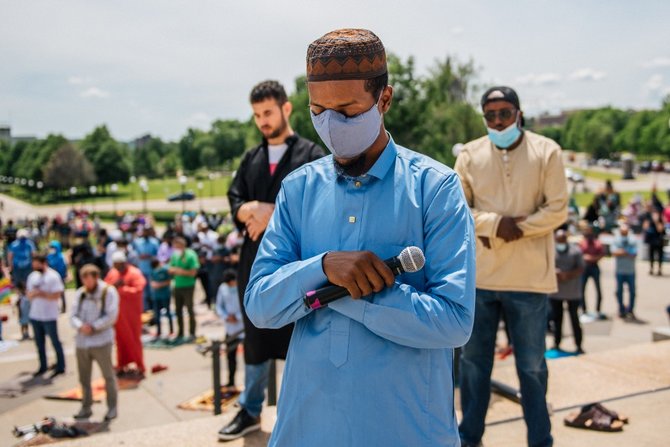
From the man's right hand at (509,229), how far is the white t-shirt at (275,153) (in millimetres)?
1274

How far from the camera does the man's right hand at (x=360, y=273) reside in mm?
1692

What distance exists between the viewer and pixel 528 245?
3.32m

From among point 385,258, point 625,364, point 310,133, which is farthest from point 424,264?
point 310,133

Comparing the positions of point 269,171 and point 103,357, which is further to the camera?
point 103,357

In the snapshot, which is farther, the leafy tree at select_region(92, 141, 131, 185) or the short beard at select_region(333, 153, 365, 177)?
the leafy tree at select_region(92, 141, 131, 185)

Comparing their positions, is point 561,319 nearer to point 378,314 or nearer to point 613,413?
point 613,413

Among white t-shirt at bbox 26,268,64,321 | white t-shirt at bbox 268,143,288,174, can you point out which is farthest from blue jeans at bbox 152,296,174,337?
white t-shirt at bbox 268,143,288,174

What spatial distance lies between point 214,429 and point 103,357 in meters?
5.23

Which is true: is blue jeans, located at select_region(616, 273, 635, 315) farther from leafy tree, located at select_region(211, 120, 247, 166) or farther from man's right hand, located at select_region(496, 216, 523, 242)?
leafy tree, located at select_region(211, 120, 247, 166)

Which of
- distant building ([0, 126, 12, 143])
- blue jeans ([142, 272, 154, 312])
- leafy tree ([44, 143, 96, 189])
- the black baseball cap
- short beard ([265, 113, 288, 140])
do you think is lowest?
blue jeans ([142, 272, 154, 312])

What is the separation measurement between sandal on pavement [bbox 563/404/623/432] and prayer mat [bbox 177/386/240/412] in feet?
19.0

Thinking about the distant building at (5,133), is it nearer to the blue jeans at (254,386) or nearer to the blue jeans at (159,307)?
the blue jeans at (159,307)

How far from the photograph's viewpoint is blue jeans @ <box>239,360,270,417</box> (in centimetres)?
361

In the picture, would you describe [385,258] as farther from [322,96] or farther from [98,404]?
[98,404]
